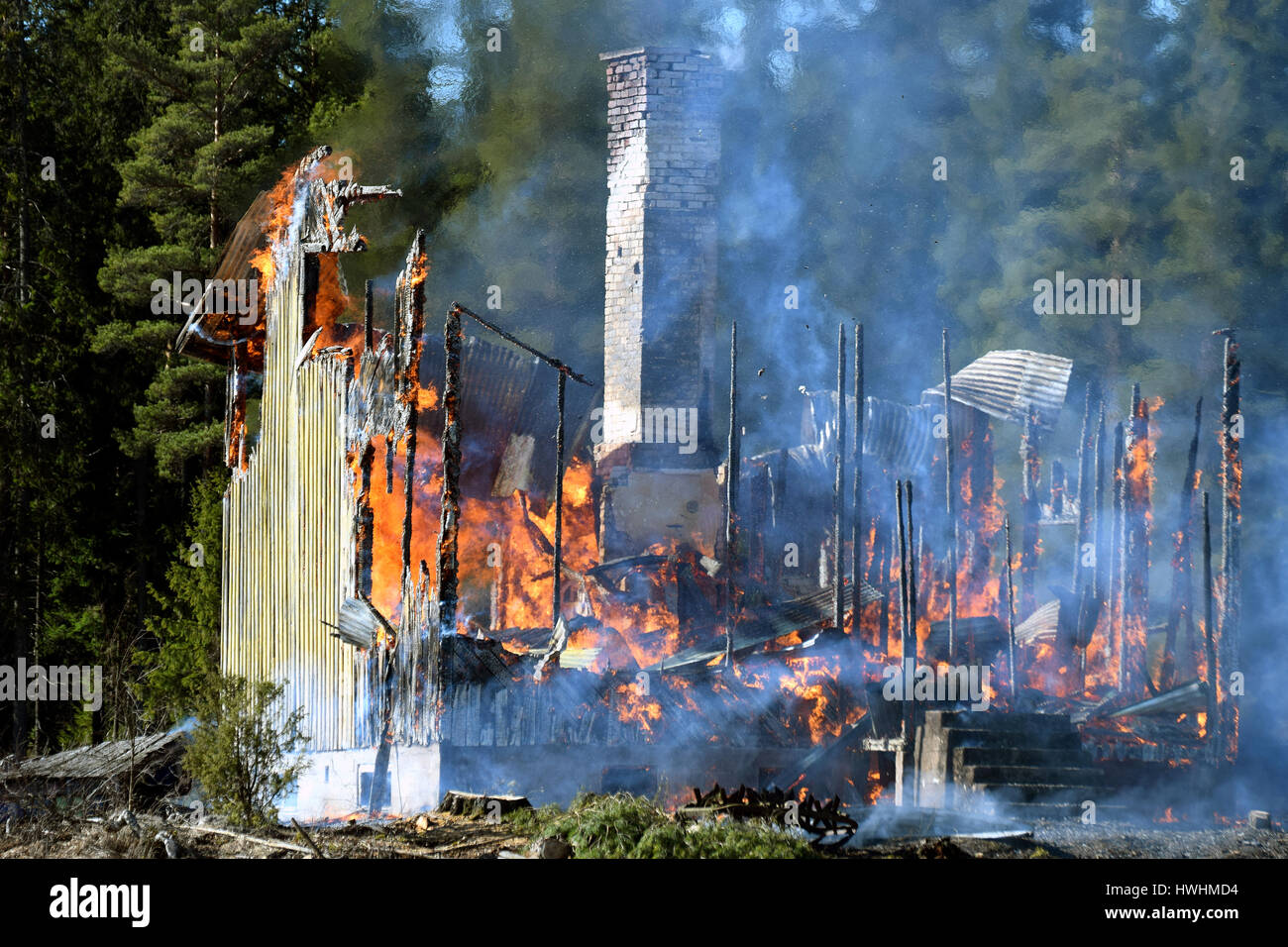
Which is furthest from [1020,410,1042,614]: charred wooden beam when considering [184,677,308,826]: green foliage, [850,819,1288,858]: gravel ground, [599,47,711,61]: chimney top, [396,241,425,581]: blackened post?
[184,677,308,826]: green foliage

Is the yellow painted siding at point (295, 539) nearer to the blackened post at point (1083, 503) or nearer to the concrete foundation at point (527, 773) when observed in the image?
the concrete foundation at point (527, 773)

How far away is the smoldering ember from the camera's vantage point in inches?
745

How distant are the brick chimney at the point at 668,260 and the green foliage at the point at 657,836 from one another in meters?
13.0

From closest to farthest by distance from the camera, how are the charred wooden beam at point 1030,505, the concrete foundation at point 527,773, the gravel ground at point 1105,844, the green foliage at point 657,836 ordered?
the green foliage at point 657,836 < the gravel ground at point 1105,844 < the concrete foundation at point 527,773 < the charred wooden beam at point 1030,505

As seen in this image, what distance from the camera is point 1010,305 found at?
33969mm

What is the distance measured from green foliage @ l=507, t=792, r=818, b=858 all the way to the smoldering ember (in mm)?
1464

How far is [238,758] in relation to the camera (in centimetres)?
1602

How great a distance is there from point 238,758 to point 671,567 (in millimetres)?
9134

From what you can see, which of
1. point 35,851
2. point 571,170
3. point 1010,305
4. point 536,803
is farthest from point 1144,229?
point 35,851

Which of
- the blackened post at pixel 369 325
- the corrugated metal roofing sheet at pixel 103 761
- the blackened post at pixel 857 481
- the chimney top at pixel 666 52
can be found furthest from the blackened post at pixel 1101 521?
the corrugated metal roofing sheet at pixel 103 761

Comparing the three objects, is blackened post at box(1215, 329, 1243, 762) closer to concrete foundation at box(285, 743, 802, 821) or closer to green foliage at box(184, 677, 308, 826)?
concrete foundation at box(285, 743, 802, 821)

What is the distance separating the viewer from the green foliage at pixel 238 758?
52.1 ft
